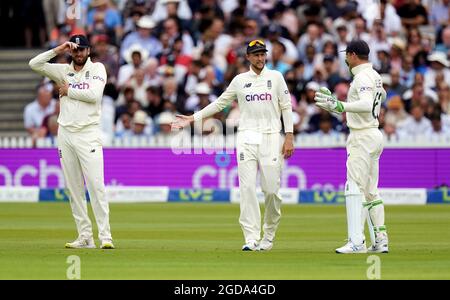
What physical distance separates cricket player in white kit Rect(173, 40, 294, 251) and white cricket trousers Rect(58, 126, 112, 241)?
1.32 metres

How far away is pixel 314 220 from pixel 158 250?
469cm

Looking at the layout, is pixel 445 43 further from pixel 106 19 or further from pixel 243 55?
pixel 106 19

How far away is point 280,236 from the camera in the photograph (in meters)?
14.0

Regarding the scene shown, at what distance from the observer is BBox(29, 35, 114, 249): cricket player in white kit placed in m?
12.3

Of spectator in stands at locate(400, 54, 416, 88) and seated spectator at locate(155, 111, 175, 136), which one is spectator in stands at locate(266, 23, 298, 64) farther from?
seated spectator at locate(155, 111, 175, 136)

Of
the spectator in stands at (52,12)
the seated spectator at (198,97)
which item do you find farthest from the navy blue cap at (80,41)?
the spectator in stands at (52,12)

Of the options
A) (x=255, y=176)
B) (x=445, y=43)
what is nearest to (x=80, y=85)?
(x=255, y=176)

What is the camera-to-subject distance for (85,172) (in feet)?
40.5

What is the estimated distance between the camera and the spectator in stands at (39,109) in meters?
22.8

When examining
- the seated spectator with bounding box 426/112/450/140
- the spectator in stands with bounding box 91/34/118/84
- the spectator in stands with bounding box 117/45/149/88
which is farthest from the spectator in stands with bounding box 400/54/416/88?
the spectator in stands with bounding box 91/34/118/84

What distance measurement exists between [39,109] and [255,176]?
1150cm

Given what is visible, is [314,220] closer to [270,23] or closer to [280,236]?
[280,236]

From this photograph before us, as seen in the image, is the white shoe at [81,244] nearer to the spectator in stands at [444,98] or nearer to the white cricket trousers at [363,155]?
the white cricket trousers at [363,155]
